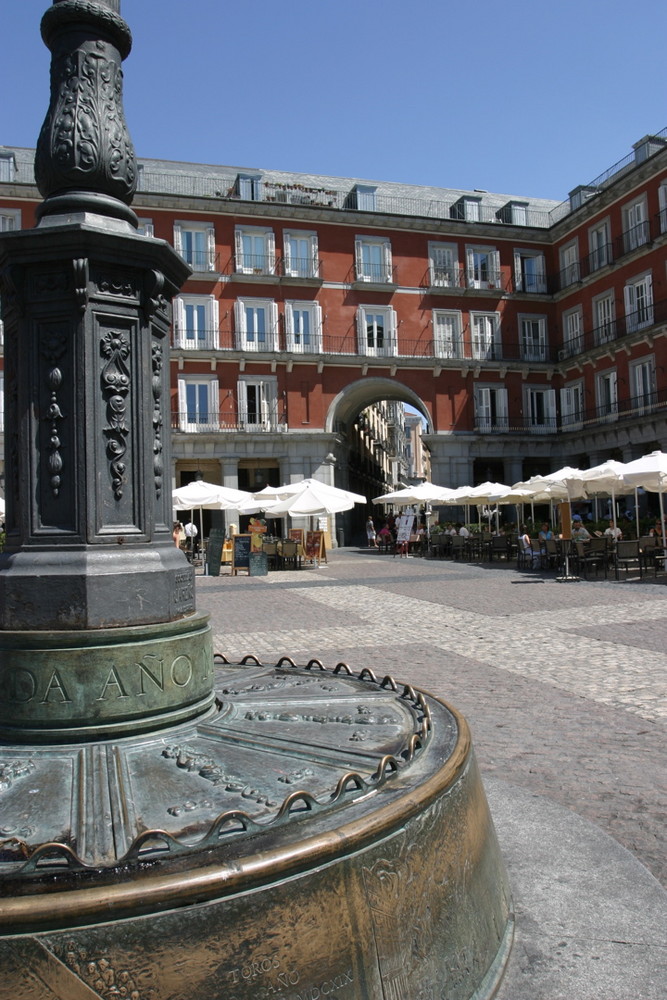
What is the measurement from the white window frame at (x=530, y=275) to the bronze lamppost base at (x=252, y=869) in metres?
37.9

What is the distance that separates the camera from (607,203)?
108ft

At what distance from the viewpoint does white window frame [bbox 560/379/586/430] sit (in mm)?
36188

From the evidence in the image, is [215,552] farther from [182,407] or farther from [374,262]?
[374,262]

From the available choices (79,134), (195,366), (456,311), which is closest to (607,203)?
(456,311)

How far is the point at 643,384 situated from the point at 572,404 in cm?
523

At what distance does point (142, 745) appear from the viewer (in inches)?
106

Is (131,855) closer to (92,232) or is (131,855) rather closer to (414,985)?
(414,985)

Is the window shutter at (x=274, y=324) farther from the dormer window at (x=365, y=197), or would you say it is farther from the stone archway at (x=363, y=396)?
the dormer window at (x=365, y=197)

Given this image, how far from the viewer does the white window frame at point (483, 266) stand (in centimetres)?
3700

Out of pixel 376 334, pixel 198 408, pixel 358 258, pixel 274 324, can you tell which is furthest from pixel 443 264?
pixel 198 408

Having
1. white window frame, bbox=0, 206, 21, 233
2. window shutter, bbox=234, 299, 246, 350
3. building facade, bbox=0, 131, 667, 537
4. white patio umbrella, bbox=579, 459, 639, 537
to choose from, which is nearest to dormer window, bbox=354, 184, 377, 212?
building facade, bbox=0, 131, 667, 537

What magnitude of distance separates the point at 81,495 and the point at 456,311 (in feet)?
118

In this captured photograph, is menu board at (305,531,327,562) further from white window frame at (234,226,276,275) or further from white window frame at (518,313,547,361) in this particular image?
white window frame at (518,313,547,361)

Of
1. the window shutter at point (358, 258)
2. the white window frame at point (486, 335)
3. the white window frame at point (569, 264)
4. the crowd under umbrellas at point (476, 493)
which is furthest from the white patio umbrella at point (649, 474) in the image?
the white window frame at point (569, 264)
